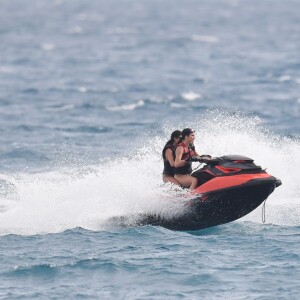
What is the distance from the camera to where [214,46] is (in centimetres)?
6272

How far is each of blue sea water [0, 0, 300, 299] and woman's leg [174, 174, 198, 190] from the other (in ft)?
0.97

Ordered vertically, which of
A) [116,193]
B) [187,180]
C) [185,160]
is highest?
[185,160]

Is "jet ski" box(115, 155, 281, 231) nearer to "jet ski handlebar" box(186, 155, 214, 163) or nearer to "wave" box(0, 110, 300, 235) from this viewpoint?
"jet ski handlebar" box(186, 155, 214, 163)

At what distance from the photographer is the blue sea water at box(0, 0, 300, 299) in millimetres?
13750

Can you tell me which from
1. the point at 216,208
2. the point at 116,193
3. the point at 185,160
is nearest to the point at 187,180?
the point at 185,160

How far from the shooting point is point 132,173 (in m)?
18.3

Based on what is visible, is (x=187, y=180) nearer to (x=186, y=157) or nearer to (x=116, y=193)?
(x=186, y=157)

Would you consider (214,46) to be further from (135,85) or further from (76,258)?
(76,258)

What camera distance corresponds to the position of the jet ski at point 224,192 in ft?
51.4

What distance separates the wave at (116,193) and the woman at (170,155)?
0.64 ft

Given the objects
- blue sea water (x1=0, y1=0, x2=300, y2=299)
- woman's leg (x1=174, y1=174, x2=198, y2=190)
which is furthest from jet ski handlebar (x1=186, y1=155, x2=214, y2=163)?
blue sea water (x1=0, y1=0, x2=300, y2=299)

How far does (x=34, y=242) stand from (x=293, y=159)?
6.92 meters

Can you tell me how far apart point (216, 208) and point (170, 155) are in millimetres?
1197

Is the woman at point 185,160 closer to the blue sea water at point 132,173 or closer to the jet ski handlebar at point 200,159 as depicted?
the jet ski handlebar at point 200,159
